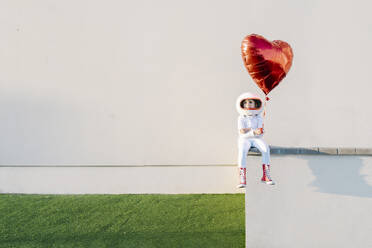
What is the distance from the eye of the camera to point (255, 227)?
139 inches

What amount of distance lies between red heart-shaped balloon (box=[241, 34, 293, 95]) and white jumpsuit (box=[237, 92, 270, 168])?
282 millimetres

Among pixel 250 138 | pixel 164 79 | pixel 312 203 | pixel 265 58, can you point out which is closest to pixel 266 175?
pixel 250 138

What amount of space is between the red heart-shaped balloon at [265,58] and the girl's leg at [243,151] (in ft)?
2.26

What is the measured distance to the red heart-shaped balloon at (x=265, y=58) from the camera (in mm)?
3420

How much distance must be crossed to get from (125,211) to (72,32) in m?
3.27

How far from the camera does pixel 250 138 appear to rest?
11.7ft

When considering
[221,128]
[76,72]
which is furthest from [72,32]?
[221,128]

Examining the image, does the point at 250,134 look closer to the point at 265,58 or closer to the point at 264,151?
the point at 264,151

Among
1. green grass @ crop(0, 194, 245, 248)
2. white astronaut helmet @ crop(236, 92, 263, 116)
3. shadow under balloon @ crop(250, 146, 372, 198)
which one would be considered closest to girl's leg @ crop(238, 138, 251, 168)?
shadow under balloon @ crop(250, 146, 372, 198)

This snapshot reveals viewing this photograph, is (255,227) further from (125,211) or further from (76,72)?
(76,72)

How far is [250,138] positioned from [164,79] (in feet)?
8.09

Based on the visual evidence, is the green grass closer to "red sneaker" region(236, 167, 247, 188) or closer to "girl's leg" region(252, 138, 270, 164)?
"red sneaker" region(236, 167, 247, 188)

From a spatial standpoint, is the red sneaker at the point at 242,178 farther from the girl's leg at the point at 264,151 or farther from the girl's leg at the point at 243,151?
the girl's leg at the point at 264,151

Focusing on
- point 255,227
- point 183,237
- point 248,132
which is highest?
point 248,132
